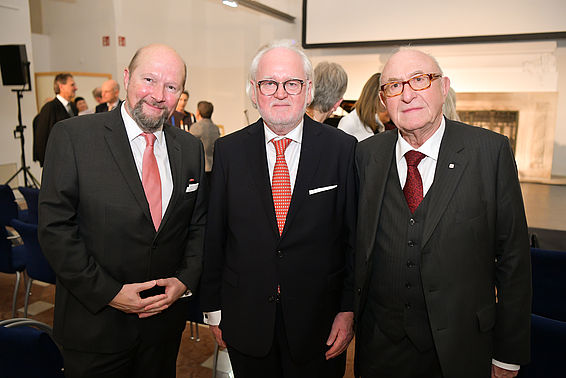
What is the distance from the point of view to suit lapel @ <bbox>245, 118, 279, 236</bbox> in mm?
1649

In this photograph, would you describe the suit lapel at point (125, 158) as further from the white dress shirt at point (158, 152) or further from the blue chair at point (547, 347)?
the blue chair at point (547, 347)

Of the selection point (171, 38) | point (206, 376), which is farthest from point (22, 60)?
point (206, 376)

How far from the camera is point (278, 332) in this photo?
67.0 inches

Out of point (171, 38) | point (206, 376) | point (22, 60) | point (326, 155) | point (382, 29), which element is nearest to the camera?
point (326, 155)

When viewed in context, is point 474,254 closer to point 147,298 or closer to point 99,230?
point 147,298

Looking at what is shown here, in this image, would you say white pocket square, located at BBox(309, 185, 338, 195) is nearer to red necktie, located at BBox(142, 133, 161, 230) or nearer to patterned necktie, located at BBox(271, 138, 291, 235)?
patterned necktie, located at BBox(271, 138, 291, 235)

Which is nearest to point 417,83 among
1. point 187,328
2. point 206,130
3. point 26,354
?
point 26,354

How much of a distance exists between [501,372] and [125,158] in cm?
161

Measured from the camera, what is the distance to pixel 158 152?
6.03 ft

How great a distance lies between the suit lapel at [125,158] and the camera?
1665 mm

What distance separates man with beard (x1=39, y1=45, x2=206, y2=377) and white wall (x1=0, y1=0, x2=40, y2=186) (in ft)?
27.1

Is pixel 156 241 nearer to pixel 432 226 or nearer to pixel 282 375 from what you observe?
pixel 282 375

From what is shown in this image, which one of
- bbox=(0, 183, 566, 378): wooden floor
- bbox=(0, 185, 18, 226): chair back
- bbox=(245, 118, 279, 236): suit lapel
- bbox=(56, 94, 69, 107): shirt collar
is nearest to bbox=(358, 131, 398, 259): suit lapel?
bbox=(245, 118, 279, 236): suit lapel

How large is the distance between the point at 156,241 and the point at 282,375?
29.3 inches
